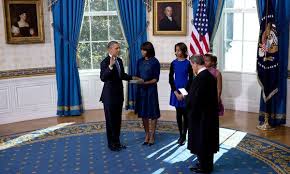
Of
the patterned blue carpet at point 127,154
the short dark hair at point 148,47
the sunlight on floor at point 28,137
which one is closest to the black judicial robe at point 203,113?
the patterned blue carpet at point 127,154

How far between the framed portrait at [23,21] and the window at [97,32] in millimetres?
1069

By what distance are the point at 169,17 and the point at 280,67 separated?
2516 millimetres

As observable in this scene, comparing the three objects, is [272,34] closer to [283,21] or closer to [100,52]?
[283,21]

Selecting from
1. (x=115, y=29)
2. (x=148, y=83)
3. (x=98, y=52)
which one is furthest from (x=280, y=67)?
(x=98, y=52)

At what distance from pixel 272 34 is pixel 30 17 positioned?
4638 millimetres

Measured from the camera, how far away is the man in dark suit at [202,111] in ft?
14.9

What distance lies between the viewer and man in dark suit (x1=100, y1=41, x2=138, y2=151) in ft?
17.8

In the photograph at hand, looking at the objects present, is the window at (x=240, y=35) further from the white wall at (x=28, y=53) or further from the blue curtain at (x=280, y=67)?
the white wall at (x=28, y=53)

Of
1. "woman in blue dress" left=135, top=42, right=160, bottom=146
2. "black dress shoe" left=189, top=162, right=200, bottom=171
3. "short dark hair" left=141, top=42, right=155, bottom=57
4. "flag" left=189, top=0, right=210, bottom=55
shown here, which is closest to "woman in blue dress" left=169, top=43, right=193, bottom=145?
"woman in blue dress" left=135, top=42, right=160, bottom=146

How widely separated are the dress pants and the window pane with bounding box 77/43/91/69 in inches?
120

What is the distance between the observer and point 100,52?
8625 millimetres

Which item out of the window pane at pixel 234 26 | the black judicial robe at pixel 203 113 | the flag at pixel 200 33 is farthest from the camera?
the window pane at pixel 234 26

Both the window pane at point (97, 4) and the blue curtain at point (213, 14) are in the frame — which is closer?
the blue curtain at point (213, 14)

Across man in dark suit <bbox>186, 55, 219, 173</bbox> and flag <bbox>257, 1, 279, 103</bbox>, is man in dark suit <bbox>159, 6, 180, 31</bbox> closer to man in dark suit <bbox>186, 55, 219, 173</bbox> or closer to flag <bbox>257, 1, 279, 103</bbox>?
flag <bbox>257, 1, 279, 103</bbox>
